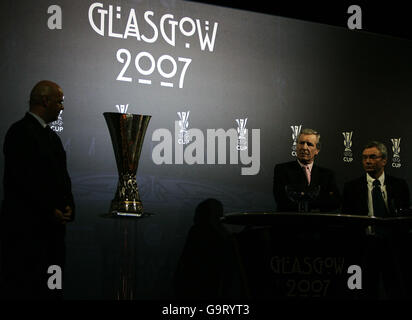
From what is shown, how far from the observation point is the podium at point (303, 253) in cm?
253

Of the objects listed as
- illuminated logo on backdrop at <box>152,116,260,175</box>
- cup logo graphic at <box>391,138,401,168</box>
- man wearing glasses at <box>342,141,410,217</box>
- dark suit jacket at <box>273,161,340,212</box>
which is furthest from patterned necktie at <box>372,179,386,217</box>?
cup logo graphic at <box>391,138,401,168</box>

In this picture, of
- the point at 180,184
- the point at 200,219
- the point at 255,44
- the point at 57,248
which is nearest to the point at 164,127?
the point at 180,184

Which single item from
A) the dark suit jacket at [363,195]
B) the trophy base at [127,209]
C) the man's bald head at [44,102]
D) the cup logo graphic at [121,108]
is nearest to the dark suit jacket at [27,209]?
the man's bald head at [44,102]

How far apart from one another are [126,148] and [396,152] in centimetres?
279

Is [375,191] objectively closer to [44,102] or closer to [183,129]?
[183,129]

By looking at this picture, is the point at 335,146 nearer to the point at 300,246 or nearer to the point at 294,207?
the point at 294,207

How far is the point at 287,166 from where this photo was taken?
4.05 m

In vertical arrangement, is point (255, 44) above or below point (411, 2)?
below

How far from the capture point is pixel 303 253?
8.43 feet

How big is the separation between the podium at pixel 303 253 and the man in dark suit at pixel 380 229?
0.47 ft

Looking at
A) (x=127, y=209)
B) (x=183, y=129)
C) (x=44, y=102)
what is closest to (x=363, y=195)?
(x=183, y=129)

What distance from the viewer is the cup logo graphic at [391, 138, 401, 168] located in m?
5.11

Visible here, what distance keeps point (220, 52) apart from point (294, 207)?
1391 mm
